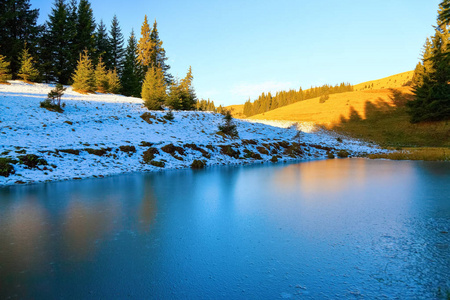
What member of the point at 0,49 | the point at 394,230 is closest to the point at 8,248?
the point at 394,230

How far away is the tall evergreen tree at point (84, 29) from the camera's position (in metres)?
43.4

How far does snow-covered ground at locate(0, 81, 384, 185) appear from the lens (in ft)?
43.0

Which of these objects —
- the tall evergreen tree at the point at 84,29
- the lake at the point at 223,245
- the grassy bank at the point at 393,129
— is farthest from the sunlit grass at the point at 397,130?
the tall evergreen tree at the point at 84,29

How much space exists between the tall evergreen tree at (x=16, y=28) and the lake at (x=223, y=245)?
35.0 meters

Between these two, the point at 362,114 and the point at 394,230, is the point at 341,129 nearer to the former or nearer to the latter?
the point at 362,114

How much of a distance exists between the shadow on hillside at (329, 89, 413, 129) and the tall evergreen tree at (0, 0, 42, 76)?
4916 centimetres

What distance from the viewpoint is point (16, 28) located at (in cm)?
3744

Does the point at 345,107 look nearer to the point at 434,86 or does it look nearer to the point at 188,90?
the point at 434,86

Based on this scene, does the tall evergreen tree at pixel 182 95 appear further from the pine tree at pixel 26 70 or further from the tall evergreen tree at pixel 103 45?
the tall evergreen tree at pixel 103 45

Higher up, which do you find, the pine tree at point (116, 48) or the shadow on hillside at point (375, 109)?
the pine tree at point (116, 48)

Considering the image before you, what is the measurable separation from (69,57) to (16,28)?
23.7 ft

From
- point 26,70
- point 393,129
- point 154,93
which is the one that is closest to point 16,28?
point 26,70

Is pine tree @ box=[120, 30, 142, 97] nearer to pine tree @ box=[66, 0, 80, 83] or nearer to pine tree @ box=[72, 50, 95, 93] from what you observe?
pine tree @ box=[66, 0, 80, 83]

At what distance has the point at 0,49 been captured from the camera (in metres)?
34.0
